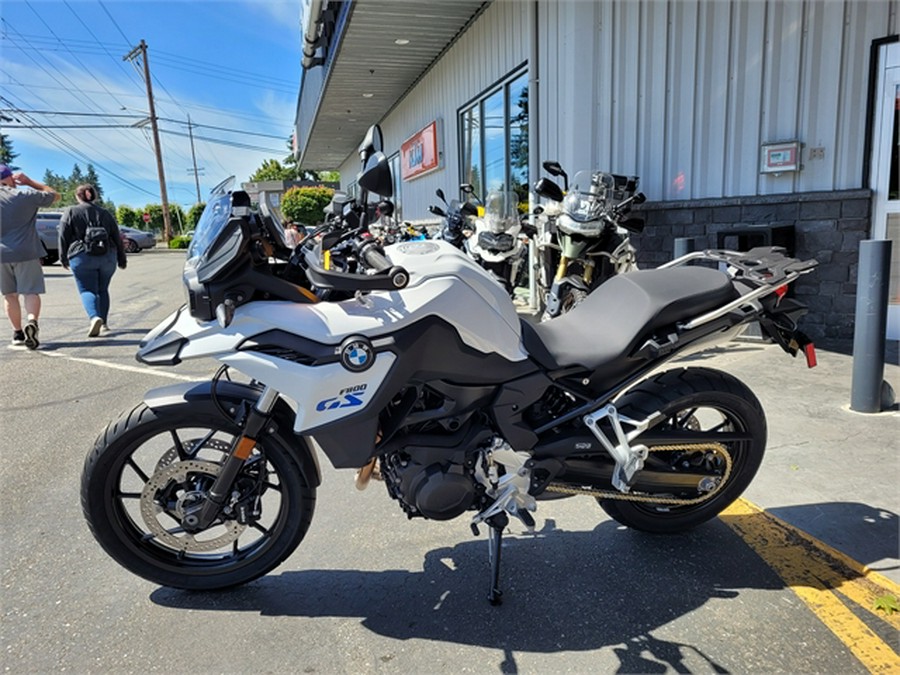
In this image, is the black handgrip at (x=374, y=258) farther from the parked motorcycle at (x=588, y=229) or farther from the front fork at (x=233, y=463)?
the parked motorcycle at (x=588, y=229)

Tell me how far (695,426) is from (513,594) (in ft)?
3.63

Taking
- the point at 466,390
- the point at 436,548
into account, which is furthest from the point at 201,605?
the point at 466,390

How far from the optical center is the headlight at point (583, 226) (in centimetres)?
559

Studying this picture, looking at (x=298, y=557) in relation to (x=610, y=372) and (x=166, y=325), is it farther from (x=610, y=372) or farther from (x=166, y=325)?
(x=610, y=372)

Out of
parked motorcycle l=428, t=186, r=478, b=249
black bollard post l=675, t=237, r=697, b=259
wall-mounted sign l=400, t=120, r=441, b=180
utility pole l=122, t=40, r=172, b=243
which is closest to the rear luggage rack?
black bollard post l=675, t=237, r=697, b=259

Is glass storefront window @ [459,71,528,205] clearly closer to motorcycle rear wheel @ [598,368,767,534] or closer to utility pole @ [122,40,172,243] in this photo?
motorcycle rear wheel @ [598,368,767,534]

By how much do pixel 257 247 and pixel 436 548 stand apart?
5.00ft

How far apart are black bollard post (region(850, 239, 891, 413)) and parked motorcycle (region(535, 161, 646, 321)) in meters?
2.09

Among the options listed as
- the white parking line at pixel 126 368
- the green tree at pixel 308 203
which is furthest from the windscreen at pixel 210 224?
the green tree at pixel 308 203

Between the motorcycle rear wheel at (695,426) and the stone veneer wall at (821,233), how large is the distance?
3.90m

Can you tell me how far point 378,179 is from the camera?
7.44 feet

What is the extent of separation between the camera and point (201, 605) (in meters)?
2.39

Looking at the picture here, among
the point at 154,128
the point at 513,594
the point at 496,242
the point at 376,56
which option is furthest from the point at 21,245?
the point at 154,128

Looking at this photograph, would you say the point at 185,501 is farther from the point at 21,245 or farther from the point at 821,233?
the point at 821,233
